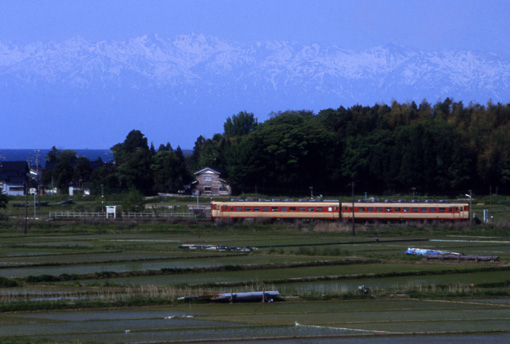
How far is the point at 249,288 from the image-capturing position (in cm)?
2281

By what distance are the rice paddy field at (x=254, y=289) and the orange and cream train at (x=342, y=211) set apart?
9.38m

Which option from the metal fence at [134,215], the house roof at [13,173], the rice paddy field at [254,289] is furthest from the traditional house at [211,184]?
the rice paddy field at [254,289]

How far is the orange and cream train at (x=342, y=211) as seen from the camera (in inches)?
2004

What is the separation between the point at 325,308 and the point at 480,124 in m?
65.6

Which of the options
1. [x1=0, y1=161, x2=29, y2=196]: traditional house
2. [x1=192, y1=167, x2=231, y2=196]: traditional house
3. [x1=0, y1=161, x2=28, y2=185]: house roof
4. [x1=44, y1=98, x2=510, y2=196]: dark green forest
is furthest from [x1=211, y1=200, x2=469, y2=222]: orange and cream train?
[x1=0, y1=161, x2=28, y2=185]: house roof

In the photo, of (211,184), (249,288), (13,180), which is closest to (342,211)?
(211,184)

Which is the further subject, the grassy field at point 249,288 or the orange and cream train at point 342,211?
the orange and cream train at point 342,211

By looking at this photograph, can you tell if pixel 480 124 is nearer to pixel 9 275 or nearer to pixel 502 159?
pixel 502 159

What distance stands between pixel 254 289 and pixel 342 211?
30344 mm

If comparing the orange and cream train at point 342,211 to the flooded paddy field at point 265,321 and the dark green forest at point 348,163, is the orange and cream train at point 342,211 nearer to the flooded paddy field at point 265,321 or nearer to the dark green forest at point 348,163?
the dark green forest at point 348,163

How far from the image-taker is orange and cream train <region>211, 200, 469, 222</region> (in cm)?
5091

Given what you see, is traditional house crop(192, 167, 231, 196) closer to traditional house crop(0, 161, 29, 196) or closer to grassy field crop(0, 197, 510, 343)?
traditional house crop(0, 161, 29, 196)

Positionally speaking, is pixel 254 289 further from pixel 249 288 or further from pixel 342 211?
pixel 342 211

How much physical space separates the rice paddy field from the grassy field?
4cm
